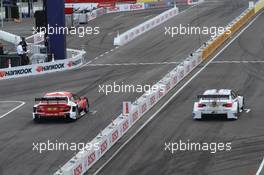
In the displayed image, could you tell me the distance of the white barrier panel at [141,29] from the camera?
66.5 meters

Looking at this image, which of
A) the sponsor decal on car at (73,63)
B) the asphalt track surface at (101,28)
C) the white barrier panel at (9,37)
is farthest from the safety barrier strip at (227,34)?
the white barrier panel at (9,37)

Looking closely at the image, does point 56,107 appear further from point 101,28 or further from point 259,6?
point 259,6

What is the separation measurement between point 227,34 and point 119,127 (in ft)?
117

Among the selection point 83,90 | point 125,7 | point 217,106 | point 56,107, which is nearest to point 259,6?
point 125,7

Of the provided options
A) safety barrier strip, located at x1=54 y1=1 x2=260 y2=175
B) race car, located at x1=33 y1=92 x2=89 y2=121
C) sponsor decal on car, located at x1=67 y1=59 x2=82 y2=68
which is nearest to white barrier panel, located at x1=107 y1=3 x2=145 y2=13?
sponsor decal on car, located at x1=67 y1=59 x2=82 y2=68

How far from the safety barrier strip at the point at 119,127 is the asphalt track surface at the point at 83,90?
1.33 m

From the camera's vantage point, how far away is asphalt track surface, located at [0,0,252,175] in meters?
29.4

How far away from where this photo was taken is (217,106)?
34.9 m

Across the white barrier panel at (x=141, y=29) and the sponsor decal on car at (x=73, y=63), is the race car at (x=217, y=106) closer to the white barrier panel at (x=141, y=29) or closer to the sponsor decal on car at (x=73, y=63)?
the sponsor decal on car at (x=73, y=63)

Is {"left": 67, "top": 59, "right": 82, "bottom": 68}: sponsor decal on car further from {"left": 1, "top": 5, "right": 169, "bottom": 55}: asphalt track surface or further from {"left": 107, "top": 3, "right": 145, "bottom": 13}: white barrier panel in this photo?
{"left": 107, "top": 3, "right": 145, "bottom": 13}: white barrier panel

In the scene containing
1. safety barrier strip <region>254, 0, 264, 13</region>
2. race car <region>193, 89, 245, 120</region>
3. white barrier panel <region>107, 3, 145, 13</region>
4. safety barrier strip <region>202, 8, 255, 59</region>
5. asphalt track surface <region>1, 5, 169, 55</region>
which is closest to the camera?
race car <region>193, 89, 245, 120</region>

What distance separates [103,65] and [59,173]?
32.5 meters

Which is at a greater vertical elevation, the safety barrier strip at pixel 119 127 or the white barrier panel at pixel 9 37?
the safety barrier strip at pixel 119 127

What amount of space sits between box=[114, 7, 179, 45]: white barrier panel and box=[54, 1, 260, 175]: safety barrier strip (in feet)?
48.9
